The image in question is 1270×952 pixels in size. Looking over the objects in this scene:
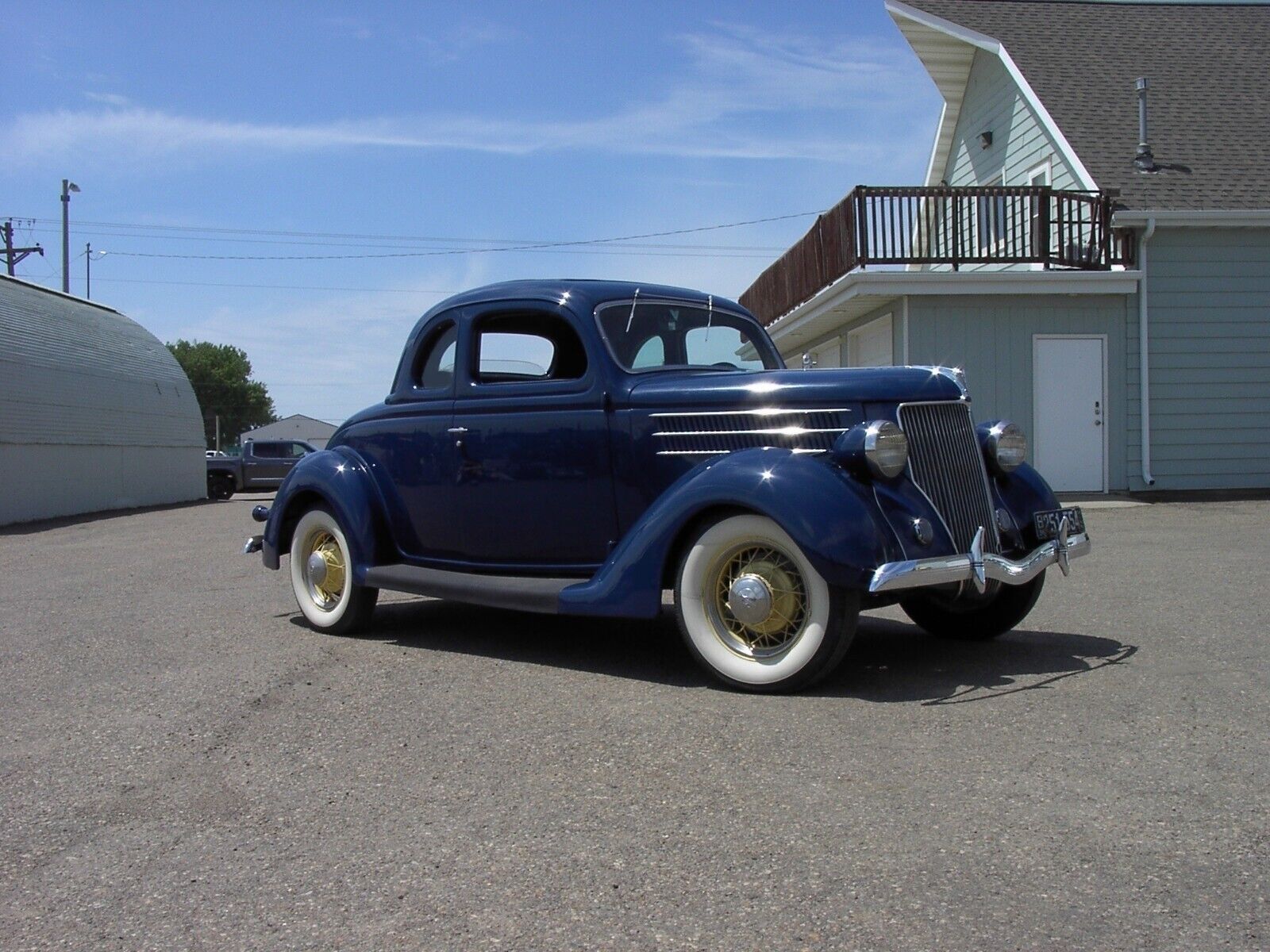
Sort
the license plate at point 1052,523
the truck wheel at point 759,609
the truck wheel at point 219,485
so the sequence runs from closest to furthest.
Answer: the truck wheel at point 759,609 < the license plate at point 1052,523 < the truck wheel at point 219,485

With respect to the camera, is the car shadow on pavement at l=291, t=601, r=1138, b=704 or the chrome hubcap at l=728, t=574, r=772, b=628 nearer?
the chrome hubcap at l=728, t=574, r=772, b=628

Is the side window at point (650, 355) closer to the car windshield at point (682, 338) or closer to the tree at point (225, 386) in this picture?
the car windshield at point (682, 338)

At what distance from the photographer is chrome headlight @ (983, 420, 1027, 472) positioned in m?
5.84

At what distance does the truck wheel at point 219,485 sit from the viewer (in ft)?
105

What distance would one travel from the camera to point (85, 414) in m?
23.2

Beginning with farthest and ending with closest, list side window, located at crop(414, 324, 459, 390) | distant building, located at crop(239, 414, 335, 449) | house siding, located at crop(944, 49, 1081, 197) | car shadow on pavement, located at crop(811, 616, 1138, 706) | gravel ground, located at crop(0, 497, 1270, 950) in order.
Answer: distant building, located at crop(239, 414, 335, 449) < house siding, located at crop(944, 49, 1081, 197) < side window, located at crop(414, 324, 459, 390) < car shadow on pavement, located at crop(811, 616, 1138, 706) < gravel ground, located at crop(0, 497, 1270, 950)

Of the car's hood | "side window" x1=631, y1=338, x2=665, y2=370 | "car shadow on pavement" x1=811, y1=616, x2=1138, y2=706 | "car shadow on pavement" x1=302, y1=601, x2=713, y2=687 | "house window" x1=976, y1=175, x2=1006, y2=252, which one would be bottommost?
"car shadow on pavement" x1=302, y1=601, x2=713, y2=687

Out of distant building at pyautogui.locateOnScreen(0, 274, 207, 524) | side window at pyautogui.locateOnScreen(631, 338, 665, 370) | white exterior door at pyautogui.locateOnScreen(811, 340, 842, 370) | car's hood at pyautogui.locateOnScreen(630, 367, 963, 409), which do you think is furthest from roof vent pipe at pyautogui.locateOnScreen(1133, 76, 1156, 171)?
distant building at pyautogui.locateOnScreen(0, 274, 207, 524)

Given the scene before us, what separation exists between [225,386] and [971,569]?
3819 inches

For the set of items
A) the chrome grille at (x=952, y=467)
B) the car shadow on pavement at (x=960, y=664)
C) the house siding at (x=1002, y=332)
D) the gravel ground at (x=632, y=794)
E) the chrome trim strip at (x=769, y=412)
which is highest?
the house siding at (x=1002, y=332)

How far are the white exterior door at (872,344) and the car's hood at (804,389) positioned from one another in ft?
33.6

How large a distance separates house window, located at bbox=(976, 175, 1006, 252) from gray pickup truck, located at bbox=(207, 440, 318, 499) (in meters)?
21.2

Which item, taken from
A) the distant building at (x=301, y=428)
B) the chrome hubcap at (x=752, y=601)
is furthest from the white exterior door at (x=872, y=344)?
the distant building at (x=301, y=428)

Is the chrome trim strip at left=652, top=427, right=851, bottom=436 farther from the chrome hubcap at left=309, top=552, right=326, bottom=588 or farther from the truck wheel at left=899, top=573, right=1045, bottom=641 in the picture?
the chrome hubcap at left=309, top=552, right=326, bottom=588
